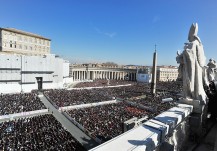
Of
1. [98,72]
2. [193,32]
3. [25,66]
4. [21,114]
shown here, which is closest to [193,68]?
[193,32]

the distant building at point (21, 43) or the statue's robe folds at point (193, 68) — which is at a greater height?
the distant building at point (21, 43)

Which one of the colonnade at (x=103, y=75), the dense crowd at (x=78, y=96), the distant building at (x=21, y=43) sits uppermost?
the distant building at (x=21, y=43)

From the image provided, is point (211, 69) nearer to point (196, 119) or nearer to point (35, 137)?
point (196, 119)

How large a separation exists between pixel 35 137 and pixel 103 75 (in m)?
A: 80.0

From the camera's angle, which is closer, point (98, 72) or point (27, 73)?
point (27, 73)

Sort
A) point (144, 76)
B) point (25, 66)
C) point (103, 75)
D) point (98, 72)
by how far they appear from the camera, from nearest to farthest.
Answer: point (25, 66) → point (144, 76) → point (98, 72) → point (103, 75)

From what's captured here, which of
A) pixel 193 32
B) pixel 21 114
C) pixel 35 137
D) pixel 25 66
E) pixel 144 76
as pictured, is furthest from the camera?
pixel 144 76

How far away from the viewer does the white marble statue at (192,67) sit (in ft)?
14.0

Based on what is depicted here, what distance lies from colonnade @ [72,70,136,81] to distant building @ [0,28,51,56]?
1051 inches

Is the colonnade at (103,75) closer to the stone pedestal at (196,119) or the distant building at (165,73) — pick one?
the distant building at (165,73)

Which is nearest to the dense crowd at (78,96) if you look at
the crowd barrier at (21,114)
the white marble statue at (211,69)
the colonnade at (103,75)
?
the crowd barrier at (21,114)

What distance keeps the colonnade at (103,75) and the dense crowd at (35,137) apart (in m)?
66.1

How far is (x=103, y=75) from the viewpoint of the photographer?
93625 millimetres

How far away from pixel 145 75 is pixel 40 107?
216 ft
